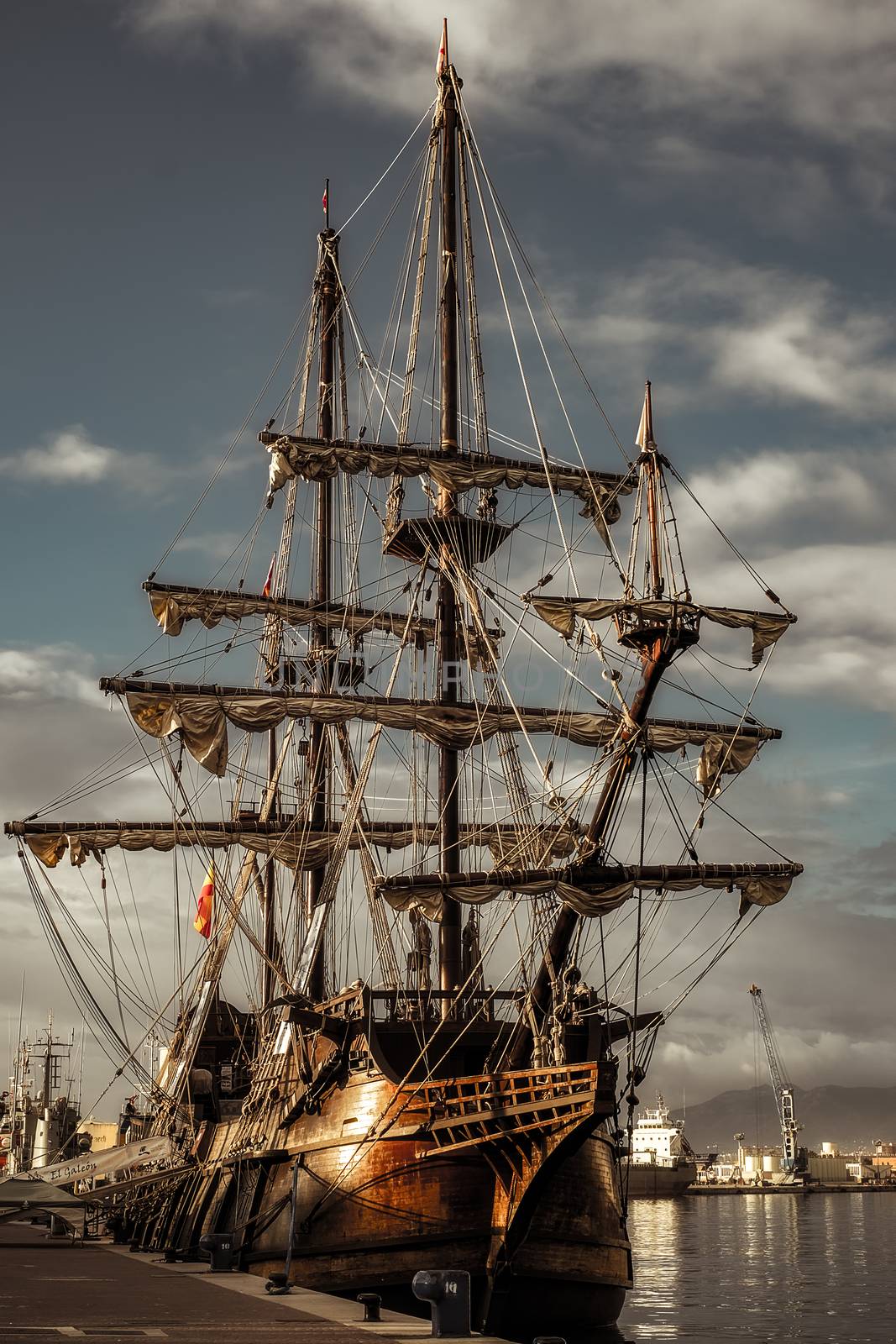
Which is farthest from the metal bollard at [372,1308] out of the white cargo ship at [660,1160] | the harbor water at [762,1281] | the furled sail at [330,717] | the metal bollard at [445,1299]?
the white cargo ship at [660,1160]

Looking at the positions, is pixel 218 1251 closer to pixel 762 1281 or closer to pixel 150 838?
pixel 150 838

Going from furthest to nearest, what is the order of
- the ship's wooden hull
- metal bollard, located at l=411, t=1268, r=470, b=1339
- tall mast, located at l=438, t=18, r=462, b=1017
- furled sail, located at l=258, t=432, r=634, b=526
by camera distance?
furled sail, located at l=258, t=432, r=634, b=526, tall mast, located at l=438, t=18, r=462, b=1017, the ship's wooden hull, metal bollard, located at l=411, t=1268, r=470, b=1339

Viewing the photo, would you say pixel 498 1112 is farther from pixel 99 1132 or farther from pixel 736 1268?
pixel 99 1132

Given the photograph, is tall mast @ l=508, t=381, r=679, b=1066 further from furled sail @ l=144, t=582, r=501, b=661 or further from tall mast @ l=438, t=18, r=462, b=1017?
furled sail @ l=144, t=582, r=501, b=661

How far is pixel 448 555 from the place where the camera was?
3762 cm

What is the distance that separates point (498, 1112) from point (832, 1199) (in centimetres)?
18235

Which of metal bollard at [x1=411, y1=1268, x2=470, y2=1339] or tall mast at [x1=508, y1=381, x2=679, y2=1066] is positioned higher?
tall mast at [x1=508, y1=381, x2=679, y2=1066]

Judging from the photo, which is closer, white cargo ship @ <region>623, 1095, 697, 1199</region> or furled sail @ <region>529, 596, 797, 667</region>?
furled sail @ <region>529, 596, 797, 667</region>

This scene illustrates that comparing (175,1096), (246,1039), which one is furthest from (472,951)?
(246,1039)

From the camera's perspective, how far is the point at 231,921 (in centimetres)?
4434

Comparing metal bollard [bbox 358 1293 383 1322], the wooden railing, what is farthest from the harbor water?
metal bollard [bbox 358 1293 383 1322]

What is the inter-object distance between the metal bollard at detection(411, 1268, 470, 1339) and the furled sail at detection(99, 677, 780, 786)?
2020cm

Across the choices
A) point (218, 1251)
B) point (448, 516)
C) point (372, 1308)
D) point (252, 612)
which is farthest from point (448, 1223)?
point (252, 612)

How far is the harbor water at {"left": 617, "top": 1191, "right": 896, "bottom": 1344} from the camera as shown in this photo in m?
36.0
